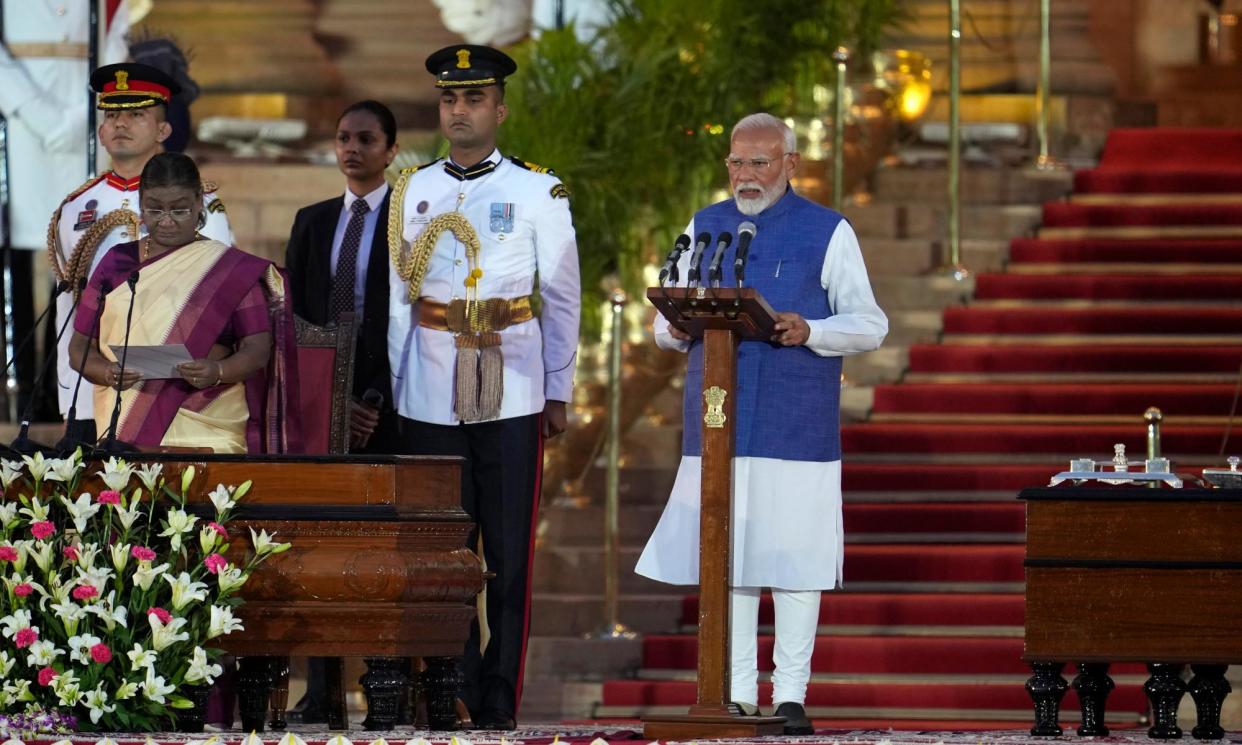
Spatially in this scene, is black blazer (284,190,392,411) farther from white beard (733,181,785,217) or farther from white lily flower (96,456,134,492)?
white lily flower (96,456,134,492)

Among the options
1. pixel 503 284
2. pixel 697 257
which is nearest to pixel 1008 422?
pixel 503 284

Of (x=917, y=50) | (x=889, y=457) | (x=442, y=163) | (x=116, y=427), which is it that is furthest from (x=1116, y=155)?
(x=116, y=427)

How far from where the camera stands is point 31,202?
11.6 meters

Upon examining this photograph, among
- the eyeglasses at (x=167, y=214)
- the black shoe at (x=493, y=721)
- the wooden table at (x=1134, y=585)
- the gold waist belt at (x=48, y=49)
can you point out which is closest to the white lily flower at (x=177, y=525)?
the eyeglasses at (x=167, y=214)

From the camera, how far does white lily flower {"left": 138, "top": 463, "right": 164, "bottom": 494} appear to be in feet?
21.2

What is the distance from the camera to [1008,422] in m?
11.4

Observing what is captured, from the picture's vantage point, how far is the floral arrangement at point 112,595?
6254 millimetres

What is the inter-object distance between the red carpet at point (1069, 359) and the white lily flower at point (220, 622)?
19.4 ft

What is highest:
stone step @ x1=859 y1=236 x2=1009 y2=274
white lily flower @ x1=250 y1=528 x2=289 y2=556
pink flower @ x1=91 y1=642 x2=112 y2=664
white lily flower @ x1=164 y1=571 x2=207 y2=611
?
stone step @ x1=859 y1=236 x2=1009 y2=274

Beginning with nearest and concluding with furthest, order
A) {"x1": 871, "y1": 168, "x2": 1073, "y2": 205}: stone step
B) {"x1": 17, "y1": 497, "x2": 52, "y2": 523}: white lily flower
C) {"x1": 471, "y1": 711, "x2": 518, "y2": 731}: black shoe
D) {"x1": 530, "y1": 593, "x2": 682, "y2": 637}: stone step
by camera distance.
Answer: {"x1": 17, "y1": 497, "x2": 52, "y2": 523}: white lily flower
{"x1": 471, "y1": 711, "x2": 518, "y2": 731}: black shoe
{"x1": 530, "y1": 593, "x2": 682, "y2": 637}: stone step
{"x1": 871, "y1": 168, "x2": 1073, "y2": 205}: stone step

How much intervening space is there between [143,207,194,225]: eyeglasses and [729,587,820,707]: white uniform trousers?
1.75 meters

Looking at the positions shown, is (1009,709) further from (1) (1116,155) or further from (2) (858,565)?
(1) (1116,155)

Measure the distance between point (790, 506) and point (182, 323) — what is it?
5.46ft

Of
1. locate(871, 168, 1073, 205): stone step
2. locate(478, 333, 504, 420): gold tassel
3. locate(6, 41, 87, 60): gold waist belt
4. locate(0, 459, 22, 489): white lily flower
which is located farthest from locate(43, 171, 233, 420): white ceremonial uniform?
locate(871, 168, 1073, 205): stone step
